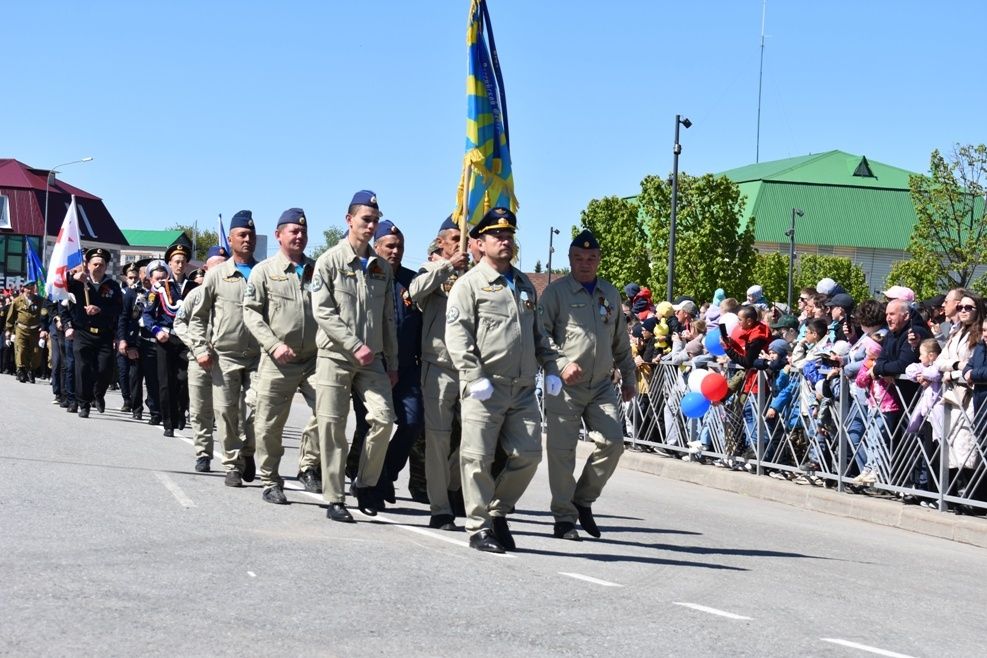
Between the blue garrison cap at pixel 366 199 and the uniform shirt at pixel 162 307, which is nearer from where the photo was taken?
the blue garrison cap at pixel 366 199

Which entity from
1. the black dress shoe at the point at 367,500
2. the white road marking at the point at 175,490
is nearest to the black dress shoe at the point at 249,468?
the white road marking at the point at 175,490

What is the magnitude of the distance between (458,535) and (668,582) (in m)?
1.75

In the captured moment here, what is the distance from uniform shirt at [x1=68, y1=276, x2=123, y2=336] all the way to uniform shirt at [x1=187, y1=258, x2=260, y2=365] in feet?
22.4

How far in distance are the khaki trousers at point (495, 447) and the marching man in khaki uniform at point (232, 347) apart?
2935 millimetres

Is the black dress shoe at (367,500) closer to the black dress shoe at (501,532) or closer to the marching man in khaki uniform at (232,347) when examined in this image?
the black dress shoe at (501,532)

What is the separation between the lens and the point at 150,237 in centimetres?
16800

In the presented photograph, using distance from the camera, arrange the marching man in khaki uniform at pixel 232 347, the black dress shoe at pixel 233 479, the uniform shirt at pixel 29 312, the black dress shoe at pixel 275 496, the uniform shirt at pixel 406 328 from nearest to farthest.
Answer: the black dress shoe at pixel 275 496
the uniform shirt at pixel 406 328
the black dress shoe at pixel 233 479
the marching man in khaki uniform at pixel 232 347
the uniform shirt at pixel 29 312

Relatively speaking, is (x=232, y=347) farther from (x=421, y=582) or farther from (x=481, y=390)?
(x=421, y=582)

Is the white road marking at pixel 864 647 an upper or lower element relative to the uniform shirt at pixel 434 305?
lower

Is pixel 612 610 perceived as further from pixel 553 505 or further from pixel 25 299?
pixel 25 299

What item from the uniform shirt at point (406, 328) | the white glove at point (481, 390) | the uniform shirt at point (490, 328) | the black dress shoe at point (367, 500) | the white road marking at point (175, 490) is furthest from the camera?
the uniform shirt at point (406, 328)

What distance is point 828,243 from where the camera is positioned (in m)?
136

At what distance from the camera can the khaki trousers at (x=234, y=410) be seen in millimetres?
10922

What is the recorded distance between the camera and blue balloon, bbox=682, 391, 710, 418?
49.3ft
